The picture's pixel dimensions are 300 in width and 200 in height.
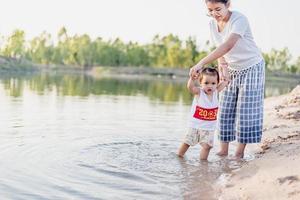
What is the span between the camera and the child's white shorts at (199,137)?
5188 mm

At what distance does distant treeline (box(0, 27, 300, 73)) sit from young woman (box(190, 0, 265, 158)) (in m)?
74.1

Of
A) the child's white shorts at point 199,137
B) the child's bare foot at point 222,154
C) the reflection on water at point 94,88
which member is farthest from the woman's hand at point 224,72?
the reflection on water at point 94,88

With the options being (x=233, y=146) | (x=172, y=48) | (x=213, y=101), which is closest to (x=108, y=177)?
(x=213, y=101)

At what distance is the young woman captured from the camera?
5.16 metres

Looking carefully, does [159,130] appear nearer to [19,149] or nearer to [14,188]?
[19,149]

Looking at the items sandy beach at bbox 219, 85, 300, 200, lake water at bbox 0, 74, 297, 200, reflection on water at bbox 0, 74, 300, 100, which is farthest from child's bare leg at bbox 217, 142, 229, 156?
reflection on water at bbox 0, 74, 300, 100

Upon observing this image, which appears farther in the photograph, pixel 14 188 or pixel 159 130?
pixel 159 130

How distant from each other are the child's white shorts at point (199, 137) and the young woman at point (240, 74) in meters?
0.44

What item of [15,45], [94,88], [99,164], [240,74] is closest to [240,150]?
[240,74]

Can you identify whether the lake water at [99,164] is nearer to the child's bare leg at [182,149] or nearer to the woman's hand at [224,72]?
the child's bare leg at [182,149]

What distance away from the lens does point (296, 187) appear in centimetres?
332

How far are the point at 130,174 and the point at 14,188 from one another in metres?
1.11

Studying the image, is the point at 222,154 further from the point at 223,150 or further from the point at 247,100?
the point at 247,100

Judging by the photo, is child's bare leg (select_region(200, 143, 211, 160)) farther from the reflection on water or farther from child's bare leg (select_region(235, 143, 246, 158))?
the reflection on water
